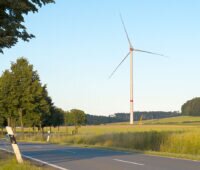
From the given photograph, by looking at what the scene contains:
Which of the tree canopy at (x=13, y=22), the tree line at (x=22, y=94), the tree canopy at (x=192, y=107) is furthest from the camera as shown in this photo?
the tree canopy at (x=192, y=107)

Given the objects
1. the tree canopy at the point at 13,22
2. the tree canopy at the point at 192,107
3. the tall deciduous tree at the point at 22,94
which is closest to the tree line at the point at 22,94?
the tall deciduous tree at the point at 22,94

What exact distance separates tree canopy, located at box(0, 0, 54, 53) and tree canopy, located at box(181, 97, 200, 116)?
9032cm

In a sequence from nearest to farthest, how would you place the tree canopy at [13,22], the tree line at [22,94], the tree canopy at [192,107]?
the tree canopy at [13,22] < the tree line at [22,94] < the tree canopy at [192,107]

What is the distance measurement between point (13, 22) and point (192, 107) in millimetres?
102097

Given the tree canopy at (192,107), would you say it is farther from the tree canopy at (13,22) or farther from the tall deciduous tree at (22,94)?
the tree canopy at (13,22)

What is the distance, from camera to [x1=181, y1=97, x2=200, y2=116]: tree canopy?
10715cm

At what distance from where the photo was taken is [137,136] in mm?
31281

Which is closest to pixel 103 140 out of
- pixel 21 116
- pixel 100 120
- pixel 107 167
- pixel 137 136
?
pixel 137 136

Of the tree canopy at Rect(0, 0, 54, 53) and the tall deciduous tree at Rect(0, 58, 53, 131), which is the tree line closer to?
the tall deciduous tree at Rect(0, 58, 53, 131)

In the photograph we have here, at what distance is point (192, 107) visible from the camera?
114 m

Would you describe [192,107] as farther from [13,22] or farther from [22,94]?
[13,22]

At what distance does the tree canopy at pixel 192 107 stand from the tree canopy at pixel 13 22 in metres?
90.3

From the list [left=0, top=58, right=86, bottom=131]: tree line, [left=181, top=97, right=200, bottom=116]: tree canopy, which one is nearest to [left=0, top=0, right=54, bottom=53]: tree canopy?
[left=0, top=58, right=86, bottom=131]: tree line

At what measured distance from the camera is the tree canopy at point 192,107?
10715 centimetres
